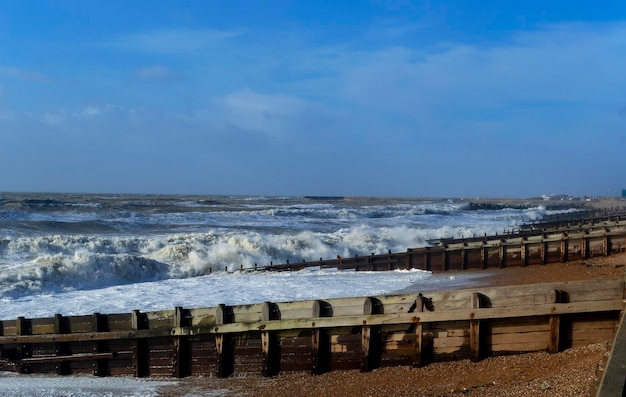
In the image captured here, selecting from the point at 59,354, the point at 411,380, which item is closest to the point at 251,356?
the point at 411,380

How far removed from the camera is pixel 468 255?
27453 millimetres

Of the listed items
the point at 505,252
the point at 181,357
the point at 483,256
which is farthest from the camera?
the point at 483,256

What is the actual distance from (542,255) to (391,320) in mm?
17880

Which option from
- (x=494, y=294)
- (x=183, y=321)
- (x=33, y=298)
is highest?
(x=494, y=294)

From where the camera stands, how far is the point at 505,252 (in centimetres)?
2673

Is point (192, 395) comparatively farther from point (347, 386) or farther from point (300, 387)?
point (347, 386)

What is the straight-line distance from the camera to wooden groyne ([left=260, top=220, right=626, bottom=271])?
2533 cm

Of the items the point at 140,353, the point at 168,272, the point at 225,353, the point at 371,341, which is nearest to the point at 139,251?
the point at 168,272

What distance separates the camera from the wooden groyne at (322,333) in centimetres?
941

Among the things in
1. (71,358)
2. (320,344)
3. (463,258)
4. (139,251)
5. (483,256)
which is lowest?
(139,251)

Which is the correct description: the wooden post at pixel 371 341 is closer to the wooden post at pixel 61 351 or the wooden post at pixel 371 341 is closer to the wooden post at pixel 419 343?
the wooden post at pixel 419 343

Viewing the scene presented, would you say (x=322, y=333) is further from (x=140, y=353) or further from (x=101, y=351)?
(x=101, y=351)

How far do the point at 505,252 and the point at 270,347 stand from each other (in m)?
18.3

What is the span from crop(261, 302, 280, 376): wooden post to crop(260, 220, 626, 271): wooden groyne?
17.2 meters
